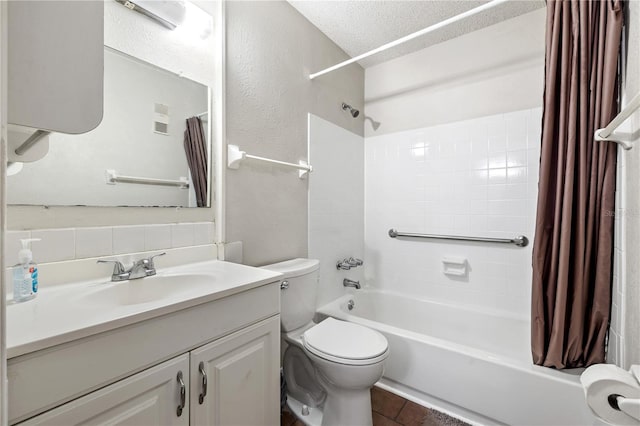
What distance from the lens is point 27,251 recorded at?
809 millimetres

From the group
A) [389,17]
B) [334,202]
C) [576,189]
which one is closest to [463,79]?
[389,17]

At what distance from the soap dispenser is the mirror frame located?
0.32 ft

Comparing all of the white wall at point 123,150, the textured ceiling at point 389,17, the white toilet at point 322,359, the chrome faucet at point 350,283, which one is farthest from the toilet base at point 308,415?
the textured ceiling at point 389,17

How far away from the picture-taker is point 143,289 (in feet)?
3.31

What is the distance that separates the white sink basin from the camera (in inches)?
35.2

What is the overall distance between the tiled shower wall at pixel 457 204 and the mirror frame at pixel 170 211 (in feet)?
4.89

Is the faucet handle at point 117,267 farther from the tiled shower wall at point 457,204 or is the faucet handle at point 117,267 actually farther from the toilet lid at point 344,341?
the tiled shower wall at point 457,204

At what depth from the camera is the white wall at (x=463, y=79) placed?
1859 millimetres

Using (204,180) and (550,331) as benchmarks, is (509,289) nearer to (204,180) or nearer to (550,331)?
(550,331)

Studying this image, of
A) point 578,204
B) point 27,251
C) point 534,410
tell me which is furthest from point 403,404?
point 27,251

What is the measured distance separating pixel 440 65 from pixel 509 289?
176 centimetres

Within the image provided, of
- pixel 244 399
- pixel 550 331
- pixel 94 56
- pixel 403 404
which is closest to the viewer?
pixel 94 56

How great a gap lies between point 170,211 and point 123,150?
0.30 metres

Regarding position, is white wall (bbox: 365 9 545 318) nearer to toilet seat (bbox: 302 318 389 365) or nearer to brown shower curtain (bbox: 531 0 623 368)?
brown shower curtain (bbox: 531 0 623 368)
